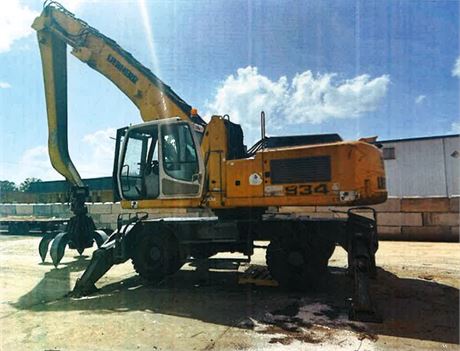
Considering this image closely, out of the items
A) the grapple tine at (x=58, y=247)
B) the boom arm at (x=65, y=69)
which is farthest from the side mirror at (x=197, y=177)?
the grapple tine at (x=58, y=247)

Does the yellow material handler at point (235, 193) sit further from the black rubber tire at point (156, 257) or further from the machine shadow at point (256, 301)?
the machine shadow at point (256, 301)

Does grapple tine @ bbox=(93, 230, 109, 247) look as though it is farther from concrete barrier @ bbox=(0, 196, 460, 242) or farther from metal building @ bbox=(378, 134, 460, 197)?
metal building @ bbox=(378, 134, 460, 197)

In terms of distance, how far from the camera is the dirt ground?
418 centimetres

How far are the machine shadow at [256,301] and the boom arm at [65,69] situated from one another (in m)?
3.53

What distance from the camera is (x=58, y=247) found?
902 centimetres

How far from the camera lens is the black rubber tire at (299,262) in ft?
20.1

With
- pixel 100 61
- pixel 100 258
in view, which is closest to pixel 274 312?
pixel 100 258

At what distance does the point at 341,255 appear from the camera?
1011 cm

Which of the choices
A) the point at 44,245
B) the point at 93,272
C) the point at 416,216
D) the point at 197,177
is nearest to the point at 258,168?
the point at 197,177

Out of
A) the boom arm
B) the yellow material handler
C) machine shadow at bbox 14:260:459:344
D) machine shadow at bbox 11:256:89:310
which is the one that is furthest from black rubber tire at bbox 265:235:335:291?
the boom arm

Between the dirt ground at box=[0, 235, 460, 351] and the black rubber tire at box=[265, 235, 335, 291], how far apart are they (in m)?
0.20

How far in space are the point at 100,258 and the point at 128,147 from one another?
2.05m

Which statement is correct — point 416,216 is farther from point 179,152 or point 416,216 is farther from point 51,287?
point 51,287

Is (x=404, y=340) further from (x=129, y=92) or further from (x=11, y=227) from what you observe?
(x=11, y=227)
